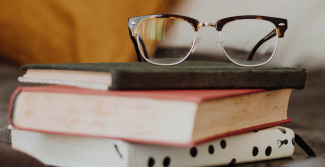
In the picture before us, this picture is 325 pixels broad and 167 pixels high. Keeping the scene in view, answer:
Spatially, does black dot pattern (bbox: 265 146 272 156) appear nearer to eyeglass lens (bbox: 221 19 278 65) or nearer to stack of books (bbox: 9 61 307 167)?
stack of books (bbox: 9 61 307 167)

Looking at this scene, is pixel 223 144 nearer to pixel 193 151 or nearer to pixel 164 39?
pixel 193 151

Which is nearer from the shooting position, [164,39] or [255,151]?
[255,151]

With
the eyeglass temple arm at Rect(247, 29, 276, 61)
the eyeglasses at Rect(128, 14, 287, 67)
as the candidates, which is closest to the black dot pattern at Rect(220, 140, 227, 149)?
the eyeglasses at Rect(128, 14, 287, 67)

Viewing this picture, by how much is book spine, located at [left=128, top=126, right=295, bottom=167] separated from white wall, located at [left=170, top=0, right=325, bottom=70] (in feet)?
1.30

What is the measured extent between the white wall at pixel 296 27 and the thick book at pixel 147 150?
402 millimetres

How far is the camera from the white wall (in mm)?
814

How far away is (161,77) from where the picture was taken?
38cm

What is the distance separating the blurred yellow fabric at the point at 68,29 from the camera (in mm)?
819

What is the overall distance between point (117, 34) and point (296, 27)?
52 cm

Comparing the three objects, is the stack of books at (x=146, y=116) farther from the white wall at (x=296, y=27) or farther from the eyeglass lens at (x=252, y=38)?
the white wall at (x=296, y=27)

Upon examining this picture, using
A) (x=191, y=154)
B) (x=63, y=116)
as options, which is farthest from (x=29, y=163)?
(x=191, y=154)

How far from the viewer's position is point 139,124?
0.36 m

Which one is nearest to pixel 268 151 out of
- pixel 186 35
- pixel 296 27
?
pixel 186 35

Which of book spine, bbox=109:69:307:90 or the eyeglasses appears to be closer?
book spine, bbox=109:69:307:90
